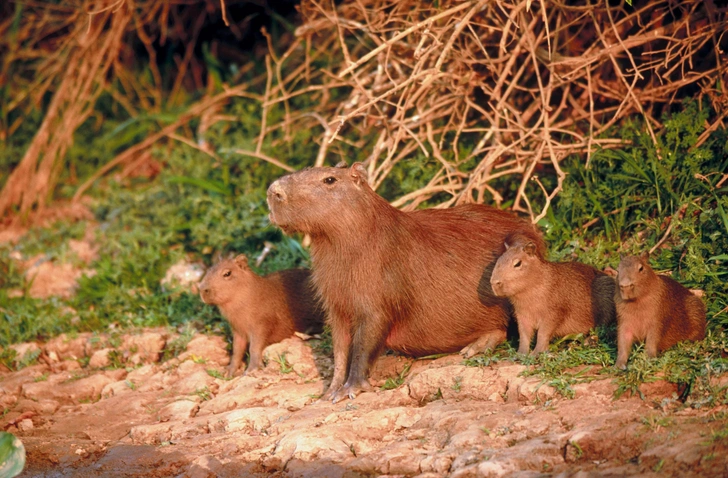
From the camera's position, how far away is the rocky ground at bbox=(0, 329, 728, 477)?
3.75 m

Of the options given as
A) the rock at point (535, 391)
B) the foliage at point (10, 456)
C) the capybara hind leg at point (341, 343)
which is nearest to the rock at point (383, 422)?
the rock at point (535, 391)

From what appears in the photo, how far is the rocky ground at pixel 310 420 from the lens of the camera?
3748 mm

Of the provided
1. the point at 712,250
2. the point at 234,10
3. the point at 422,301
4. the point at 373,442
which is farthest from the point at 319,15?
the point at 373,442

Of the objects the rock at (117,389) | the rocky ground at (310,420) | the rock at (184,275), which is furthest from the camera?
the rock at (184,275)

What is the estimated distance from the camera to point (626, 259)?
14.6 feet

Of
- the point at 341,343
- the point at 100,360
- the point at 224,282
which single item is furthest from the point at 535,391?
the point at 100,360

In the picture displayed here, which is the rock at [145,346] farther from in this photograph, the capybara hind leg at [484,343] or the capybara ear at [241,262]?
the capybara hind leg at [484,343]

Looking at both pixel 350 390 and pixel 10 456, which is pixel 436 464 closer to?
pixel 350 390

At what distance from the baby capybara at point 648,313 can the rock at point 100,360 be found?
10.9 feet

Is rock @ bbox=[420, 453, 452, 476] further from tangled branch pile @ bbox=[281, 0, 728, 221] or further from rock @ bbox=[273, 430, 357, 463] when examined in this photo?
tangled branch pile @ bbox=[281, 0, 728, 221]

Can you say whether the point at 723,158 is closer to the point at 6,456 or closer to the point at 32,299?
the point at 6,456

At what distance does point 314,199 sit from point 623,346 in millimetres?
1778

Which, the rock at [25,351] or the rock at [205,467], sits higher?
the rock at [205,467]

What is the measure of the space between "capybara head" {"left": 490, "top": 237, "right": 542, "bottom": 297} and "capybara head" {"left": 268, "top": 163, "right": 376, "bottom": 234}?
82 cm
